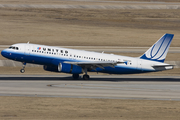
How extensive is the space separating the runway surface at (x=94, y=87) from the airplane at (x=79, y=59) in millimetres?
1675

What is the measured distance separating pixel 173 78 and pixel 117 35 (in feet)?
145

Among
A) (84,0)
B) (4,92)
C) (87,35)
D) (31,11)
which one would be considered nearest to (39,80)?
(4,92)

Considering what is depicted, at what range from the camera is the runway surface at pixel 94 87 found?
3638 cm

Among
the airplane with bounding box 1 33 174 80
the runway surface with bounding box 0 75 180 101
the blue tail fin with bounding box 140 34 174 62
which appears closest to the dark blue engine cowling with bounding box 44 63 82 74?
the airplane with bounding box 1 33 174 80

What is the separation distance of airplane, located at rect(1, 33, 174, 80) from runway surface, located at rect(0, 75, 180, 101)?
167 cm

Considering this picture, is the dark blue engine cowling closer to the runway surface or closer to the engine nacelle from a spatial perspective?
the engine nacelle

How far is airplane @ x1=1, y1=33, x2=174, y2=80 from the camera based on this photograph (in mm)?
45562

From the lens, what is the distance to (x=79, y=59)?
154 ft

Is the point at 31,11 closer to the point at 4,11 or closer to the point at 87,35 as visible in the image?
the point at 4,11

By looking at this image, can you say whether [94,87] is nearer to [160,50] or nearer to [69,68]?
[69,68]

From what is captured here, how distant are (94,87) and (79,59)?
277 inches

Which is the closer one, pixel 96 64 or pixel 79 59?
pixel 96 64

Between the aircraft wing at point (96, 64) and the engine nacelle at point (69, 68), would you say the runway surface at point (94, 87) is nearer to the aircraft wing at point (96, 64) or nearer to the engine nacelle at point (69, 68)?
the engine nacelle at point (69, 68)

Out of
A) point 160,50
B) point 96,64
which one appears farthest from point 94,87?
point 160,50
